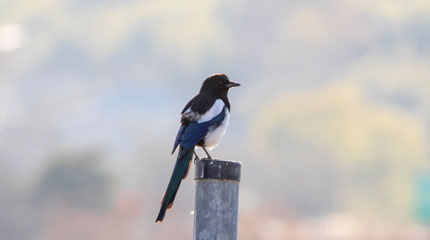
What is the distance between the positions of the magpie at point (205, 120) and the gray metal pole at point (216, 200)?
1331 millimetres

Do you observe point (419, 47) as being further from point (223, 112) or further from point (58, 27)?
point (223, 112)

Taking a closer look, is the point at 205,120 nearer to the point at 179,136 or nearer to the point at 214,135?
the point at 214,135

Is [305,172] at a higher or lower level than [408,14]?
lower

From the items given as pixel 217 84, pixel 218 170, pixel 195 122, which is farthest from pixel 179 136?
pixel 218 170

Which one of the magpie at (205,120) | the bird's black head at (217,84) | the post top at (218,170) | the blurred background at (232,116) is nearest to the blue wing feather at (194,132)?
the magpie at (205,120)

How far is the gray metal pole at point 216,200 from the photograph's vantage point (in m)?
6.54

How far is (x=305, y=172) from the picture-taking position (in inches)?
3927

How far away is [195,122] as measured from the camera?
9008 millimetres

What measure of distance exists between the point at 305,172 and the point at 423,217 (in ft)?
132

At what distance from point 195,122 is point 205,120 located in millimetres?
124

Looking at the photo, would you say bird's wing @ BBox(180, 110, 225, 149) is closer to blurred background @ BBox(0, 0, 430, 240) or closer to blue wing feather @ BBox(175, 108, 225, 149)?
blue wing feather @ BBox(175, 108, 225, 149)

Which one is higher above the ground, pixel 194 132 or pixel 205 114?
pixel 205 114

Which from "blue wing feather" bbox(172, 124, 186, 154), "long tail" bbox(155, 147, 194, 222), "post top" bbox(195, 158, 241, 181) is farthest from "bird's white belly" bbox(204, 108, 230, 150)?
"post top" bbox(195, 158, 241, 181)

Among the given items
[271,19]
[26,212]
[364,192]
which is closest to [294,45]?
[271,19]
